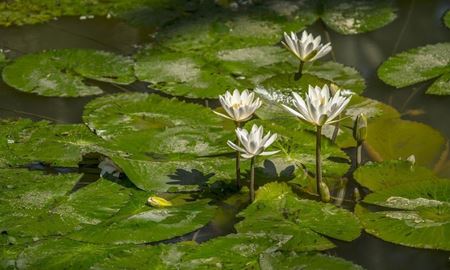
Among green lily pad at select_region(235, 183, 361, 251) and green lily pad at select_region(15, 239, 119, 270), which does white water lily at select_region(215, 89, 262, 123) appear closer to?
green lily pad at select_region(235, 183, 361, 251)

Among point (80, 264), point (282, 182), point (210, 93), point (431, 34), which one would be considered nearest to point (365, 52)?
point (431, 34)

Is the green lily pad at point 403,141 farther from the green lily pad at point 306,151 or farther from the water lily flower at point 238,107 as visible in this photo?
the water lily flower at point 238,107

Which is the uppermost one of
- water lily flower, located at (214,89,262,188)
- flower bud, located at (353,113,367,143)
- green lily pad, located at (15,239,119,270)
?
water lily flower, located at (214,89,262,188)

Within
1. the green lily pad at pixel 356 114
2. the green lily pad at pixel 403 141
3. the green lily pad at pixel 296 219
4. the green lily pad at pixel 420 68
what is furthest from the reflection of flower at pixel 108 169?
the green lily pad at pixel 420 68

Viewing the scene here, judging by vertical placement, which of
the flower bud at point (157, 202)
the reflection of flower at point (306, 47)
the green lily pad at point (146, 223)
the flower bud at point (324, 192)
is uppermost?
the reflection of flower at point (306, 47)

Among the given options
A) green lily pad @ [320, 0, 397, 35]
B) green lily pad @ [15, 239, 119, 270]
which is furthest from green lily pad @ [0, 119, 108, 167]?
green lily pad @ [320, 0, 397, 35]

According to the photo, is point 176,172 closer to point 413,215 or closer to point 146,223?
point 146,223

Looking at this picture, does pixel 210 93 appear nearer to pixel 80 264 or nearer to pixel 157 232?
pixel 157 232
